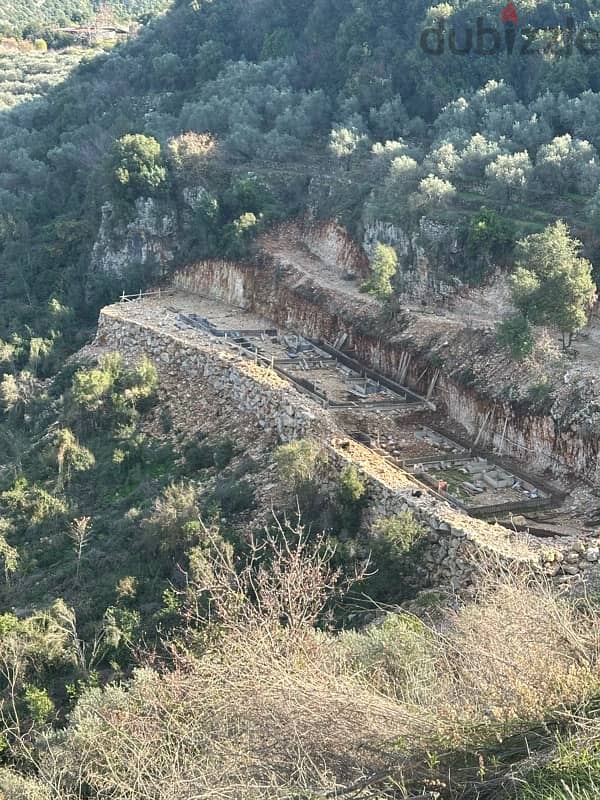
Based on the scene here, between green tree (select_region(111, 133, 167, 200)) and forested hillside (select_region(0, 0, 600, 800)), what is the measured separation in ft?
0.29

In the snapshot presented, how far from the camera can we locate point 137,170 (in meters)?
34.5

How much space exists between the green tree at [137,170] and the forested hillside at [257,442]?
9 centimetres

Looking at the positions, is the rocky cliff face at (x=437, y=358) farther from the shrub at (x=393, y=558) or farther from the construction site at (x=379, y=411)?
the shrub at (x=393, y=558)

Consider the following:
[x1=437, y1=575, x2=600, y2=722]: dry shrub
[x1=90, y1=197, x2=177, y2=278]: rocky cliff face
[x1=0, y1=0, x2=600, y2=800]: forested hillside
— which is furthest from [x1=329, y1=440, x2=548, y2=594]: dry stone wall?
[x1=90, y1=197, x2=177, y2=278]: rocky cliff face

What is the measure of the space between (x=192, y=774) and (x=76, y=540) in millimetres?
12234

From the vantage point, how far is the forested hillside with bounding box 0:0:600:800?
382 inches

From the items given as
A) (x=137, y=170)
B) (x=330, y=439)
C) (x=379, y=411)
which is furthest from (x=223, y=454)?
(x=137, y=170)

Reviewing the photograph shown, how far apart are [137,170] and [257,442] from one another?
1546 cm

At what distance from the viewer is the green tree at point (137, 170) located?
34.5m

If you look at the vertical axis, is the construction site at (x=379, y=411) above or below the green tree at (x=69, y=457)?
above

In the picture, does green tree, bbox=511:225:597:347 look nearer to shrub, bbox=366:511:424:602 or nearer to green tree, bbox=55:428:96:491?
shrub, bbox=366:511:424:602

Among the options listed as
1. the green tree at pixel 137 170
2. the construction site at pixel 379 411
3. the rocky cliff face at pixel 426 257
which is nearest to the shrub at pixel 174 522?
the construction site at pixel 379 411

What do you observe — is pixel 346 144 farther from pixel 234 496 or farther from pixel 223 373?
pixel 234 496

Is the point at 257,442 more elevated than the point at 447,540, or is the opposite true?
the point at 447,540
